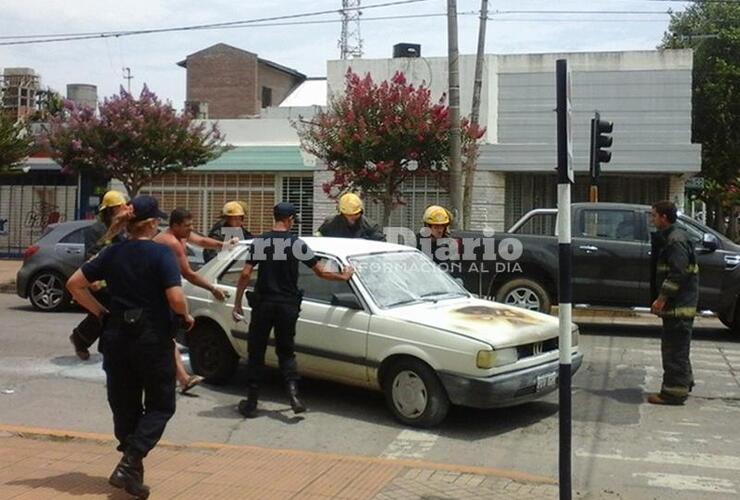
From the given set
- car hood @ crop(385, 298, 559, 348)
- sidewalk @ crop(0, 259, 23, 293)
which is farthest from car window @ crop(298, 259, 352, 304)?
sidewalk @ crop(0, 259, 23, 293)

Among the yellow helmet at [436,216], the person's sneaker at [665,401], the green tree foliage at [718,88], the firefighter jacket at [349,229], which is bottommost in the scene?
the person's sneaker at [665,401]

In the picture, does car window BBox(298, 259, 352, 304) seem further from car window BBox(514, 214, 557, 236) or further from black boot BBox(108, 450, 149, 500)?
car window BBox(514, 214, 557, 236)

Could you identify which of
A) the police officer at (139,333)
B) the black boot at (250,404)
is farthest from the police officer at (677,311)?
the police officer at (139,333)

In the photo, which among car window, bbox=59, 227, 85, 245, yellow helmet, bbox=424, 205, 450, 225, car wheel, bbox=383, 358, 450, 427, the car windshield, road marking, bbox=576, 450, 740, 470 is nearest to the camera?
road marking, bbox=576, 450, 740, 470

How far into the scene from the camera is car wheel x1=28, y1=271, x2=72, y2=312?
14.4m

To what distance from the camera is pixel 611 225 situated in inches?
492

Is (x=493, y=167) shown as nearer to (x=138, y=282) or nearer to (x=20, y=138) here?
(x=20, y=138)

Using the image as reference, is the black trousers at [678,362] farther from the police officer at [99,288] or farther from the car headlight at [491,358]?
the police officer at [99,288]

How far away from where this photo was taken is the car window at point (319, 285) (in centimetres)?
772

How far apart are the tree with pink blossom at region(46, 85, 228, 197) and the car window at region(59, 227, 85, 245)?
4.22m

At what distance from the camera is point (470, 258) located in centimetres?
1230

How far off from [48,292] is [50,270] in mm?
386

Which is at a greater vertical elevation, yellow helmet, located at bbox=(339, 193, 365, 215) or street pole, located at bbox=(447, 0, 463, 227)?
street pole, located at bbox=(447, 0, 463, 227)

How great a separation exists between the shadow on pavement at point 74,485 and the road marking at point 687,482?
3442mm
